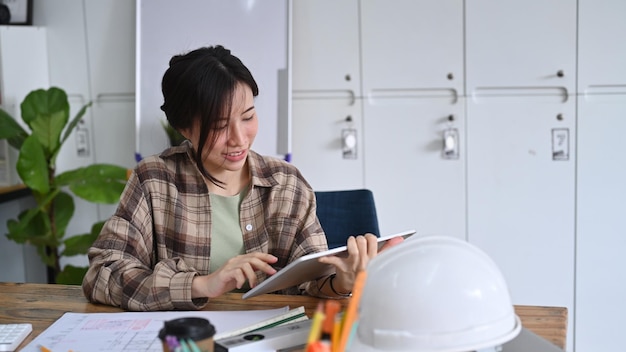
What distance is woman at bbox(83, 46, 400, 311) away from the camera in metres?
1.50

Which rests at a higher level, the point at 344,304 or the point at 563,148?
the point at 563,148

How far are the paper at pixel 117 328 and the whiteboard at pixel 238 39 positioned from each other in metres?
1.62

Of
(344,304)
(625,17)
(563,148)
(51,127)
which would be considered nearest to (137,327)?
(344,304)

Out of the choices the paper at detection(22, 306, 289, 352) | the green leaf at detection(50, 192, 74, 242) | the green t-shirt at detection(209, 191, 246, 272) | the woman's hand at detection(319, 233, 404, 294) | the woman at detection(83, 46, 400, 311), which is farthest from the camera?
the green leaf at detection(50, 192, 74, 242)

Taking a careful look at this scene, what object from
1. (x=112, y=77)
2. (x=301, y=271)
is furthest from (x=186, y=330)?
(x=112, y=77)

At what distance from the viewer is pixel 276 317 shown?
125 cm

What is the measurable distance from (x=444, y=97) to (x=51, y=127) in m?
1.62

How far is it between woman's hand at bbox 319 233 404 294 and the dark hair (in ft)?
1.42

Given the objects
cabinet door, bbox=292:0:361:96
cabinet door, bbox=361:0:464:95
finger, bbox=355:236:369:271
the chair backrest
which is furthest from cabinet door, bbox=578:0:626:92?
finger, bbox=355:236:369:271

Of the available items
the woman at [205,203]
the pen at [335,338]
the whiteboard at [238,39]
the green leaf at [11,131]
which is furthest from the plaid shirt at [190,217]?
the green leaf at [11,131]

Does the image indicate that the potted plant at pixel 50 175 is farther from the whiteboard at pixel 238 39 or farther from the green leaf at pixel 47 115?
the whiteboard at pixel 238 39

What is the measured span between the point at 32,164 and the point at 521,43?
6.57ft

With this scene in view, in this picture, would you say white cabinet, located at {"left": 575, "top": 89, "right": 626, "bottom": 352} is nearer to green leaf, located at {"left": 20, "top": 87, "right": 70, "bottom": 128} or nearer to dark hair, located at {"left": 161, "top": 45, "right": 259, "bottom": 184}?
dark hair, located at {"left": 161, "top": 45, "right": 259, "bottom": 184}

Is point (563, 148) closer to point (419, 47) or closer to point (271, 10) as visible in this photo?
point (419, 47)
